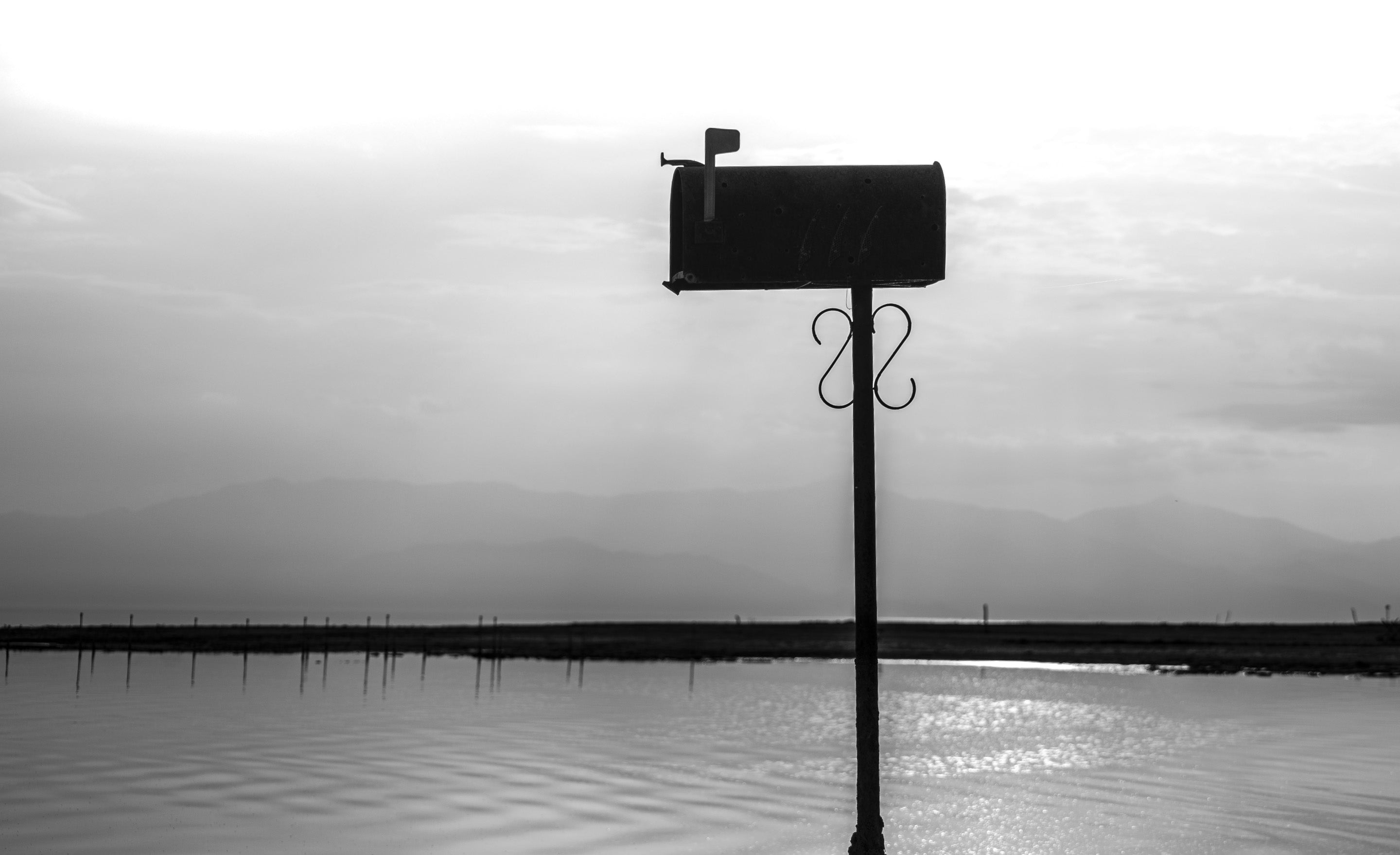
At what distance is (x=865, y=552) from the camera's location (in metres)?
11.1

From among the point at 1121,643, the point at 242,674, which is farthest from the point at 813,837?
the point at 1121,643

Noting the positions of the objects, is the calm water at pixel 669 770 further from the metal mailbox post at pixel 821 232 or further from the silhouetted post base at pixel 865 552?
the metal mailbox post at pixel 821 232

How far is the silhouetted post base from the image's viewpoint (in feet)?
36.4

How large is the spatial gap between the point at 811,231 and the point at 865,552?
106 inches

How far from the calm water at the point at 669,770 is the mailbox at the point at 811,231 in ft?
40.1

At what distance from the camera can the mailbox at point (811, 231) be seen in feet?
35.8

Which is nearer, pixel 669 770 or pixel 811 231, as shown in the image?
pixel 811 231

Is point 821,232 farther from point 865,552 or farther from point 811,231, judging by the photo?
point 865,552

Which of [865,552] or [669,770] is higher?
[865,552]

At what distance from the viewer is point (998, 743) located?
38.2m

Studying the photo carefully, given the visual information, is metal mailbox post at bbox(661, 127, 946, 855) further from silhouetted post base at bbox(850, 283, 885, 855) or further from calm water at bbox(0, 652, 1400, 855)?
calm water at bbox(0, 652, 1400, 855)

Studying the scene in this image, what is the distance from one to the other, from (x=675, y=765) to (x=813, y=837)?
31.8ft

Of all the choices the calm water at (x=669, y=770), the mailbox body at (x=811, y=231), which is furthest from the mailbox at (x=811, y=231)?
the calm water at (x=669, y=770)

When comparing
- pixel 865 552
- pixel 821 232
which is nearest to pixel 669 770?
pixel 865 552
